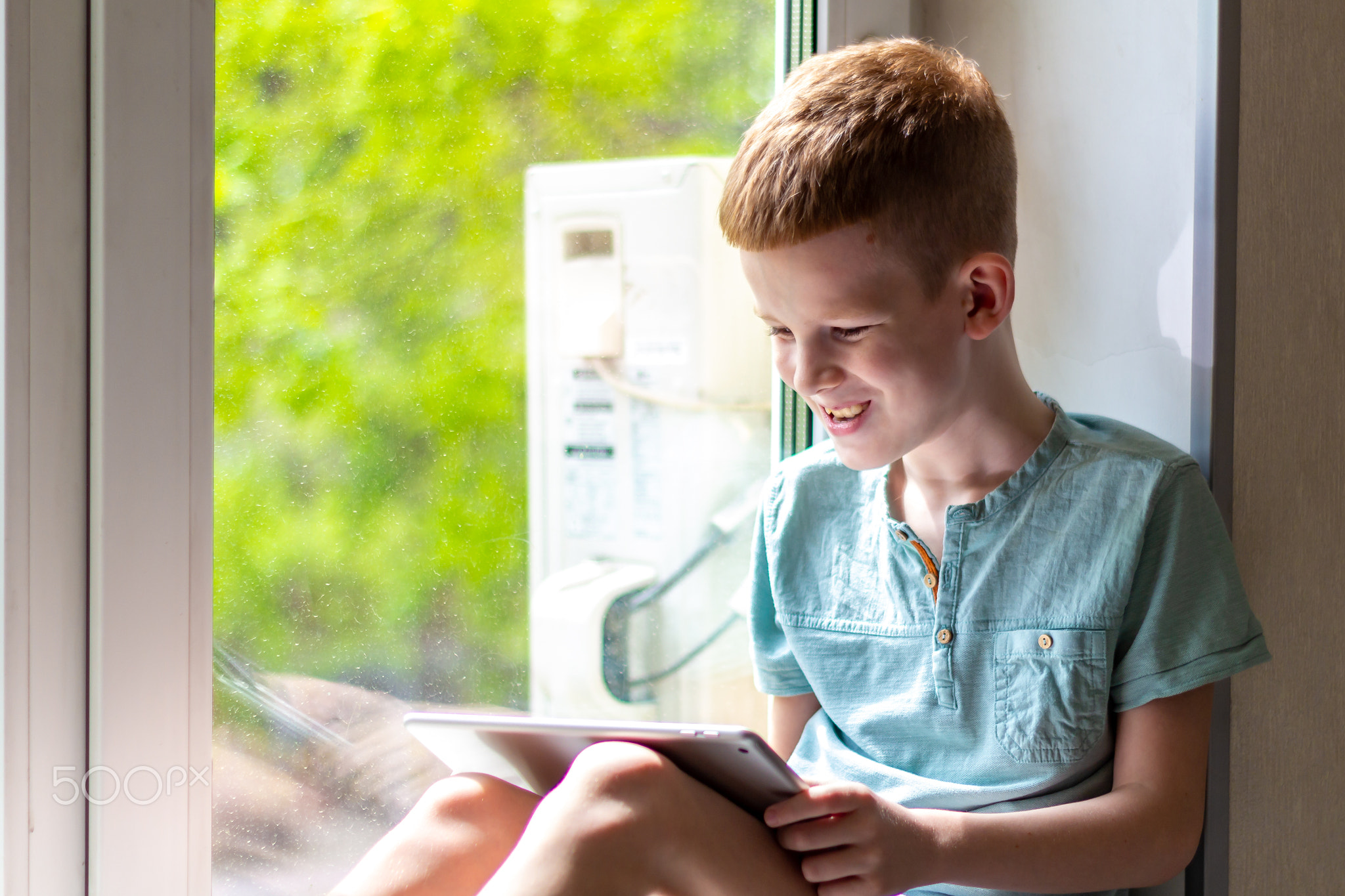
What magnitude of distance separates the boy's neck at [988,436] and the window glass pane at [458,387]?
0.97 ft

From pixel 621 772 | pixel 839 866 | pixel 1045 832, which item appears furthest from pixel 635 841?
pixel 1045 832

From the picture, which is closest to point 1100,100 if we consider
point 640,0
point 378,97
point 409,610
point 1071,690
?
point 640,0

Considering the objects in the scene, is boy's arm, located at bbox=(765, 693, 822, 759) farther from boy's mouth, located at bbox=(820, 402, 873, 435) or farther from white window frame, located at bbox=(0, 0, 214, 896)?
white window frame, located at bbox=(0, 0, 214, 896)

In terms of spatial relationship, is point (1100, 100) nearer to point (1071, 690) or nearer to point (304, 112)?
point (1071, 690)

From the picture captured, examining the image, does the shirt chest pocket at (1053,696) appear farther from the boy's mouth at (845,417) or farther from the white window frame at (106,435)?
the white window frame at (106,435)

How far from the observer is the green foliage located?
86 cm

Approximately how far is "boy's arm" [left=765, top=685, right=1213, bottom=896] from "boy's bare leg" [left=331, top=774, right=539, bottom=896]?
198mm

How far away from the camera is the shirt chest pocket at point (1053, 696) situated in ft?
2.60

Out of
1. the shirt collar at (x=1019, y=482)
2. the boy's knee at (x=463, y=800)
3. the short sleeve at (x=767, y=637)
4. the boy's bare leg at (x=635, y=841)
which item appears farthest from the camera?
the short sleeve at (x=767, y=637)

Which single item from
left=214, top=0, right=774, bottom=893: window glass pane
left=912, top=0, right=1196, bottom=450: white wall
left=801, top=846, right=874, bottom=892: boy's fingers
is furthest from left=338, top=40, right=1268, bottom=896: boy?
left=214, top=0, right=774, bottom=893: window glass pane

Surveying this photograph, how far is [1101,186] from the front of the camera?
1009mm

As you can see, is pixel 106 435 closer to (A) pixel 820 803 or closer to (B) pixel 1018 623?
(A) pixel 820 803

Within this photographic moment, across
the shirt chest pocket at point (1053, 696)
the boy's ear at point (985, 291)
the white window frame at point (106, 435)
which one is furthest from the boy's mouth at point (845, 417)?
the white window frame at point (106, 435)

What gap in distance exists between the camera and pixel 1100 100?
101 cm
